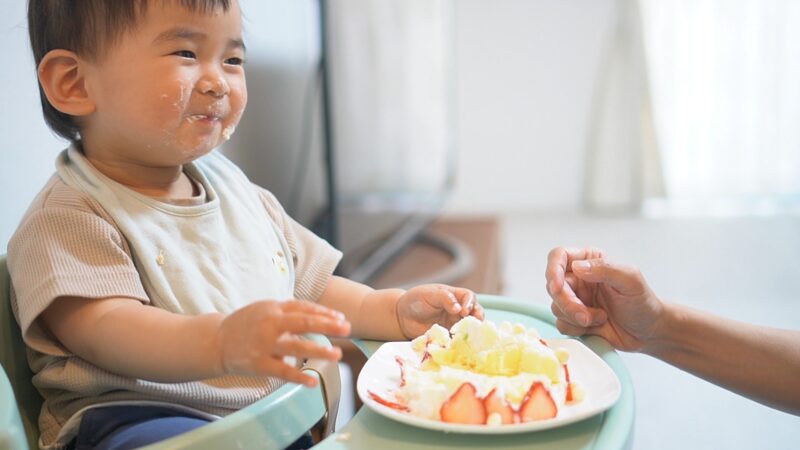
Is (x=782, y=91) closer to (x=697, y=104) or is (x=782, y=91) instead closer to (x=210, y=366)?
(x=697, y=104)

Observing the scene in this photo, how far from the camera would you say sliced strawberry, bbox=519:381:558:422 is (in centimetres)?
61

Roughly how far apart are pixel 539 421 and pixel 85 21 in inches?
21.9

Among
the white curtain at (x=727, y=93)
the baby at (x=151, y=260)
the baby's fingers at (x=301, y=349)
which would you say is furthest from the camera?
the white curtain at (x=727, y=93)

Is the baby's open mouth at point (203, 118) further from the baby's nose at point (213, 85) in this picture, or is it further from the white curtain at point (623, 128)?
the white curtain at point (623, 128)

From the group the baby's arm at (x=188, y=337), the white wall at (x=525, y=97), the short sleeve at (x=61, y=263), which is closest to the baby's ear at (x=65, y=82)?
the short sleeve at (x=61, y=263)

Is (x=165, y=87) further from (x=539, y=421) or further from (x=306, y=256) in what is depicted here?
(x=539, y=421)

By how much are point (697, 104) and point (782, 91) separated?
16.0 inches

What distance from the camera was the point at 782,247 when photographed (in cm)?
357

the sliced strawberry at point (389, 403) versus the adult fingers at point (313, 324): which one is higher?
the adult fingers at point (313, 324)

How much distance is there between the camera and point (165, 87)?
2.57 feet

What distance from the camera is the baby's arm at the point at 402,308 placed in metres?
0.82

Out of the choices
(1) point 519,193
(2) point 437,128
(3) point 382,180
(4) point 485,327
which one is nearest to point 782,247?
(1) point 519,193

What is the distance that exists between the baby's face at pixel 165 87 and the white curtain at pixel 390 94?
1.01 metres

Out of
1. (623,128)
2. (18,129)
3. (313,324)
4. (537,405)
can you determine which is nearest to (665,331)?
(537,405)
